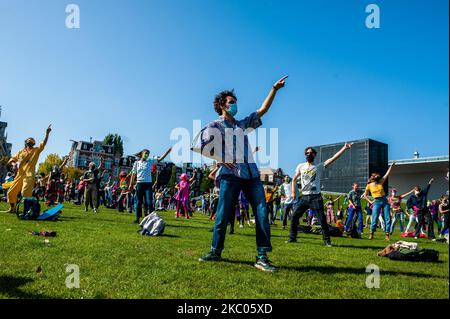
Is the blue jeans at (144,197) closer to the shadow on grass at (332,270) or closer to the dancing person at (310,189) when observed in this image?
the dancing person at (310,189)

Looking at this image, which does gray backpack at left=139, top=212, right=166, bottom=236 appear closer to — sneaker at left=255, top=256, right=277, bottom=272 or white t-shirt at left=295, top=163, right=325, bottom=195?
white t-shirt at left=295, top=163, right=325, bottom=195

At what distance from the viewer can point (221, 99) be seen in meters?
5.43

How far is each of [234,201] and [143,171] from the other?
6.67 m

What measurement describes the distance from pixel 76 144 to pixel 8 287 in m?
119

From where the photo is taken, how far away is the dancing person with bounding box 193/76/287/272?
198 inches

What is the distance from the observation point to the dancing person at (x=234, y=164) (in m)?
5.02

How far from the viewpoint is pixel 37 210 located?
33.5ft

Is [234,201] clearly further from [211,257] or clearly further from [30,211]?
[30,211]

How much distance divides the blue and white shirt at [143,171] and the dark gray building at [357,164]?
2519 inches

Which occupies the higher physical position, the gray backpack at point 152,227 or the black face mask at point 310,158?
the black face mask at point 310,158

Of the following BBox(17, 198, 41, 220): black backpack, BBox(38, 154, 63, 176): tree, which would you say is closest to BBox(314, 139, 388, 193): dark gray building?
BBox(38, 154, 63, 176): tree

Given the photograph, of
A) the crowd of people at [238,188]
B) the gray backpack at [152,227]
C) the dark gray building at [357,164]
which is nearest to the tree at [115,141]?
the dark gray building at [357,164]
